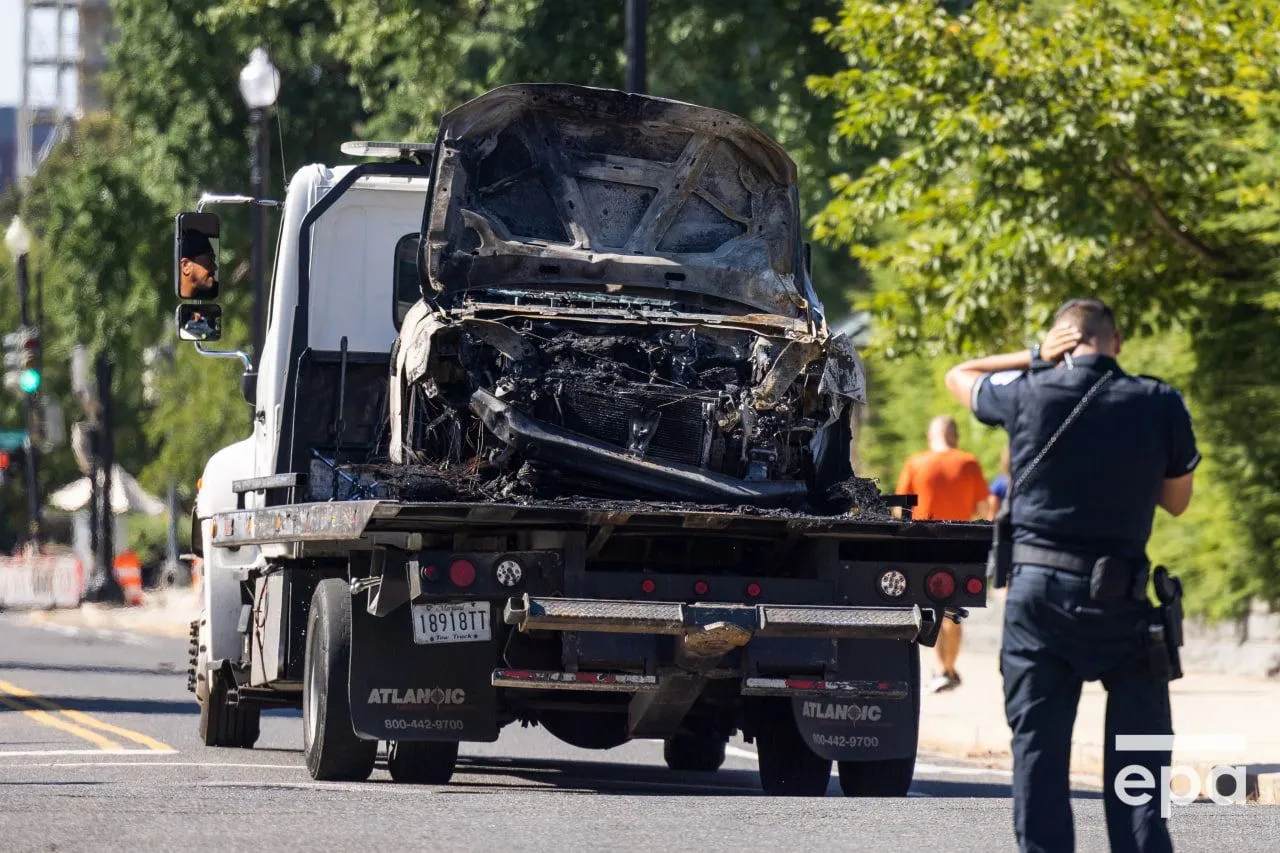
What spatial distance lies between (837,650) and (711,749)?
2.78 metres

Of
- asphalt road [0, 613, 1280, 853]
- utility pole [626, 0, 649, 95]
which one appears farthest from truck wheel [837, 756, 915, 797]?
utility pole [626, 0, 649, 95]

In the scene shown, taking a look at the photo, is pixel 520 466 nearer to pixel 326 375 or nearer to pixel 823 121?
pixel 326 375

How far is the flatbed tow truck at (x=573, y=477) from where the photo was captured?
9.37m

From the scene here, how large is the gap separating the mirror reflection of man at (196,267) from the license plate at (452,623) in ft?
11.1

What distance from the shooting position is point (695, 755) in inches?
487

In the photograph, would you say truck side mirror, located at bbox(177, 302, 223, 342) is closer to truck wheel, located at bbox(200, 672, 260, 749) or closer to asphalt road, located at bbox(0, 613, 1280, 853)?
truck wheel, located at bbox(200, 672, 260, 749)

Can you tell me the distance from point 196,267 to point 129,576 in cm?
3173

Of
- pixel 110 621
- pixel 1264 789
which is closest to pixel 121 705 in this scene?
pixel 1264 789

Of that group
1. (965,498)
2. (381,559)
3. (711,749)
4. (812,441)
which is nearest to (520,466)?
(381,559)

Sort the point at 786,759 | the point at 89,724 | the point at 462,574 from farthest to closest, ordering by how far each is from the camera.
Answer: the point at 89,724 → the point at 786,759 → the point at 462,574

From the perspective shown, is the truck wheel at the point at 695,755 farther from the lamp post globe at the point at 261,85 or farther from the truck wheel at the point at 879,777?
the lamp post globe at the point at 261,85

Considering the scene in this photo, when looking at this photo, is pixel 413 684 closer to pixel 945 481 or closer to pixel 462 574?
pixel 462 574

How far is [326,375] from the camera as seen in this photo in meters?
11.6

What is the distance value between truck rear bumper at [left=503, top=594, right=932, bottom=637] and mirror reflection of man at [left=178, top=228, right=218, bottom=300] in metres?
3.49
